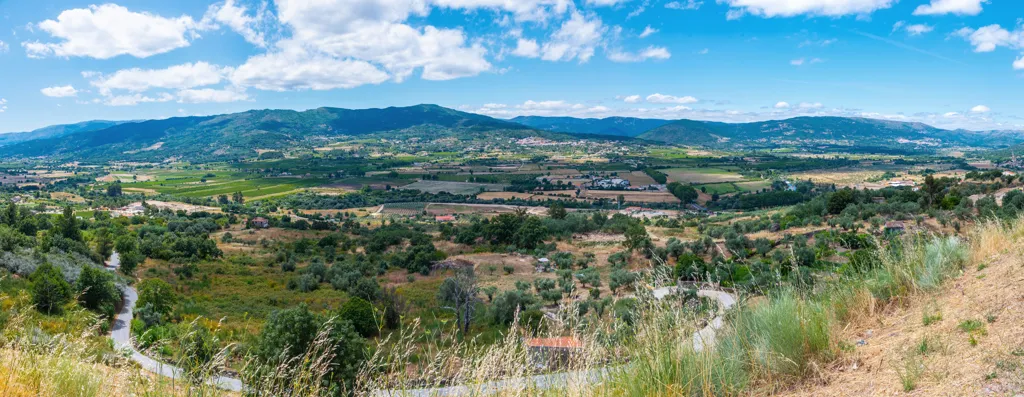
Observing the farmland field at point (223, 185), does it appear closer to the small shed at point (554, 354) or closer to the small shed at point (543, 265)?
the small shed at point (543, 265)

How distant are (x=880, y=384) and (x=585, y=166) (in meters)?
135

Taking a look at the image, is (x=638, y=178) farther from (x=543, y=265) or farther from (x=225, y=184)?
(x=225, y=184)

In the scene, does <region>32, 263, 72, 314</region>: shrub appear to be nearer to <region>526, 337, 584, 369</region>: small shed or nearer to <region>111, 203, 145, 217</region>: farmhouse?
<region>526, 337, 584, 369</region>: small shed

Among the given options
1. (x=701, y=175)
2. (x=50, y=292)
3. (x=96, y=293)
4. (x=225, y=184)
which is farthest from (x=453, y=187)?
(x=50, y=292)

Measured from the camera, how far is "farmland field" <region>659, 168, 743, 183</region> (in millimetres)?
101562

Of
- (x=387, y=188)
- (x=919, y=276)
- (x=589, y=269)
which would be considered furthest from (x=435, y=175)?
(x=919, y=276)

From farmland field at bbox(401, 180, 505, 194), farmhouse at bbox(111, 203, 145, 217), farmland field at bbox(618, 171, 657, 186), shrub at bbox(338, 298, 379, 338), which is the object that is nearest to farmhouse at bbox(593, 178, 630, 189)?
farmland field at bbox(618, 171, 657, 186)

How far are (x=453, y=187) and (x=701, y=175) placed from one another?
5439 cm

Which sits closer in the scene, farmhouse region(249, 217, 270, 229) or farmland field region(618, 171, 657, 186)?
farmhouse region(249, 217, 270, 229)

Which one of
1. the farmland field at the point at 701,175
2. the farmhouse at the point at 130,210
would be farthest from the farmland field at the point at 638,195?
the farmhouse at the point at 130,210

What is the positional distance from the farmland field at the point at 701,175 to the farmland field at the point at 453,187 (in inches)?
1494

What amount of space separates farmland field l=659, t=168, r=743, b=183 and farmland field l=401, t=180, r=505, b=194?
37.9m

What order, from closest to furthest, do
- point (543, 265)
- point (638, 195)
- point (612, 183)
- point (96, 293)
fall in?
1. point (96, 293)
2. point (543, 265)
3. point (638, 195)
4. point (612, 183)

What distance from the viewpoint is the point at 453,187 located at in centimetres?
10056
